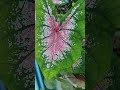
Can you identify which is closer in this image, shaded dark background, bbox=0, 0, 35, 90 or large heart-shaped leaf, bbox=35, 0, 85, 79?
large heart-shaped leaf, bbox=35, 0, 85, 79

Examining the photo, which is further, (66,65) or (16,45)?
(16,45)

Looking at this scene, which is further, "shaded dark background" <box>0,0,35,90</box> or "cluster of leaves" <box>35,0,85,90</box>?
"shaded dark background" <box>0,0,35,90</box>

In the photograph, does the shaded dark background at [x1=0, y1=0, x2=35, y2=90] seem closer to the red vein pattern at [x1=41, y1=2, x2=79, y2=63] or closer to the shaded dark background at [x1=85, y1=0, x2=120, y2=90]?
the red vein pattern at [x1=41, y1=2, x2=79, y2=63]

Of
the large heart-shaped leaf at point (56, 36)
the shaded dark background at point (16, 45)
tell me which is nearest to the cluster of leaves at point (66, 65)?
the large heart-shaped leaf at point (56, 36)

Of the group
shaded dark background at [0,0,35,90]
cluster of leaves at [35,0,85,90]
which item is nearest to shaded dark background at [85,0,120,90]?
cluster of leaves at [35,0,85,90]

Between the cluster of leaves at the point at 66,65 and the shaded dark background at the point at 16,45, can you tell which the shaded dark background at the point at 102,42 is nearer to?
the cluster of leaves at the point at 66,65

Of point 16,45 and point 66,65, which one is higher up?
point 16,45

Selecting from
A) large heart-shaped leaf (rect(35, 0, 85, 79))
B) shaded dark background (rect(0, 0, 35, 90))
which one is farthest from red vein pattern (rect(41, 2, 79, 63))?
shaded dark background (rect(0, 0, 35, 90))

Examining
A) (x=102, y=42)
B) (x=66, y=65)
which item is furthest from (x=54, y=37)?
(x=102, y=42)

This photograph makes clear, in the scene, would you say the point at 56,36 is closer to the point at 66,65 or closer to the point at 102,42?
the point at 66,65

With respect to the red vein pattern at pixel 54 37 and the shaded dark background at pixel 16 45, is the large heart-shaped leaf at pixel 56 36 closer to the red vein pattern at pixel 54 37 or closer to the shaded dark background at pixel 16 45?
the red vein pattern at pixel 54 37

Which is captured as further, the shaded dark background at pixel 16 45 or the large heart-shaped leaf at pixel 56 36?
the shaded dark background at pixel 16 45

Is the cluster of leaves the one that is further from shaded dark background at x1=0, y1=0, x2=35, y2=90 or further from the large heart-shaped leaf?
shaded dark background at x1=0, y1=0, x2=35, y2=90

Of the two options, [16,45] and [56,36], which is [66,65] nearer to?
[56,36]
